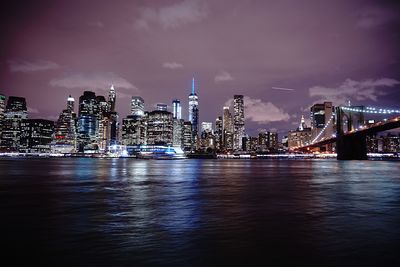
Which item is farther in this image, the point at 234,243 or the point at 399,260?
the point at 234,243

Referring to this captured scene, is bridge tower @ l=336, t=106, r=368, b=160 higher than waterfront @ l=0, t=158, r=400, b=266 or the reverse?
A: higher

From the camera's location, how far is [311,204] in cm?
1762

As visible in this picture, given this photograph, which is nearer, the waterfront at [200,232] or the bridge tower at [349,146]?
the waterfront at [200,232]

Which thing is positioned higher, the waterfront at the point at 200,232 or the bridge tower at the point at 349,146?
the bridge tower at the point at 349,146

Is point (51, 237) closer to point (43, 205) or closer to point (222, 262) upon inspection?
point (222, 262)

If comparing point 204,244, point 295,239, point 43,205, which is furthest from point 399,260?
point 43,205

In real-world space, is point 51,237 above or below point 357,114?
below

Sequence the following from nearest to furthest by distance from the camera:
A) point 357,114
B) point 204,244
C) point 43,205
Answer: point 204,244 < point 43,205 < point 357,114

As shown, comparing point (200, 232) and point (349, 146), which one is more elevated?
point (349, 146)

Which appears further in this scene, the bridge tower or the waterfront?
the bridge tower

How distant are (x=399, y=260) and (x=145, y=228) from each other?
23.1ft

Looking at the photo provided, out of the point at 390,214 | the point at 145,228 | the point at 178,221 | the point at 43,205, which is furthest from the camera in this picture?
the point at 43,205

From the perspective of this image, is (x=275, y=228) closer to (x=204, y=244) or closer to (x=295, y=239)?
(x=295, y=239)

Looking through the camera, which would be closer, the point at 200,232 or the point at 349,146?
the point at 200,232
